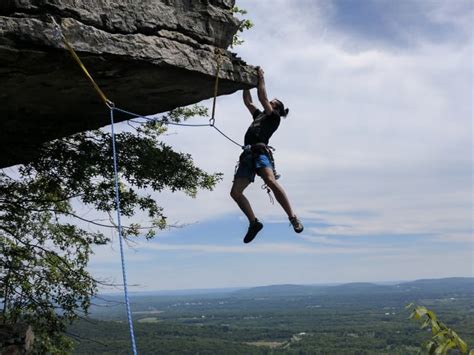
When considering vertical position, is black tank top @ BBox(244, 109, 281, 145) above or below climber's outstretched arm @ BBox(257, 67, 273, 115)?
below

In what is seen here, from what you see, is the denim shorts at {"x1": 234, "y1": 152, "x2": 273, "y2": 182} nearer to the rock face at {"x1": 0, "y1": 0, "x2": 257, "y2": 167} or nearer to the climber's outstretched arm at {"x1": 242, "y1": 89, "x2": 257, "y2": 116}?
the climber's outstretched arm at {"x1": 242, "y1": 89, "x2": 257, "y2": 116}

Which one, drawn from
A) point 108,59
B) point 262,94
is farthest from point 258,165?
point 108,59

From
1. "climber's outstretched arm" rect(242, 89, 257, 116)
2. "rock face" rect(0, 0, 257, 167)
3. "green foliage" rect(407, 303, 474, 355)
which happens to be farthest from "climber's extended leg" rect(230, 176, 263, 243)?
"green foliage" rect(407, 303, 474, 355)

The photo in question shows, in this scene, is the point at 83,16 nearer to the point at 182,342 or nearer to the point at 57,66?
the point at 57,66

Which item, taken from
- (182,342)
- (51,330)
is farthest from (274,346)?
(51,330)

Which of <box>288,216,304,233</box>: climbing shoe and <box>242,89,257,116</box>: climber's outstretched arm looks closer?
<box>288,216,304,233</box>: climbing shoe

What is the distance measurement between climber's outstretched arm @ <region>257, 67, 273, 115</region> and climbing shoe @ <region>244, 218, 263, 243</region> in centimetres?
159

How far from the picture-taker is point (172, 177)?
11.0 metres

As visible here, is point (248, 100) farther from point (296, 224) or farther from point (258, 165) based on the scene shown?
point (296, 224)

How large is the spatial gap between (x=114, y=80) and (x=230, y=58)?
1.79 m

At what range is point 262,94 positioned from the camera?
7.38 meters

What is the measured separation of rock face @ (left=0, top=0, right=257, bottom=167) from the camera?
5.55 m

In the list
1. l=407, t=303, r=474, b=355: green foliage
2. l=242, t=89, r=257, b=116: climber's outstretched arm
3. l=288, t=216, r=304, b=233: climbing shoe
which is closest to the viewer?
l=407, t=303, r=474, b=355: green foliage

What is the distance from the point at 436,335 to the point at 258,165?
159 inches
